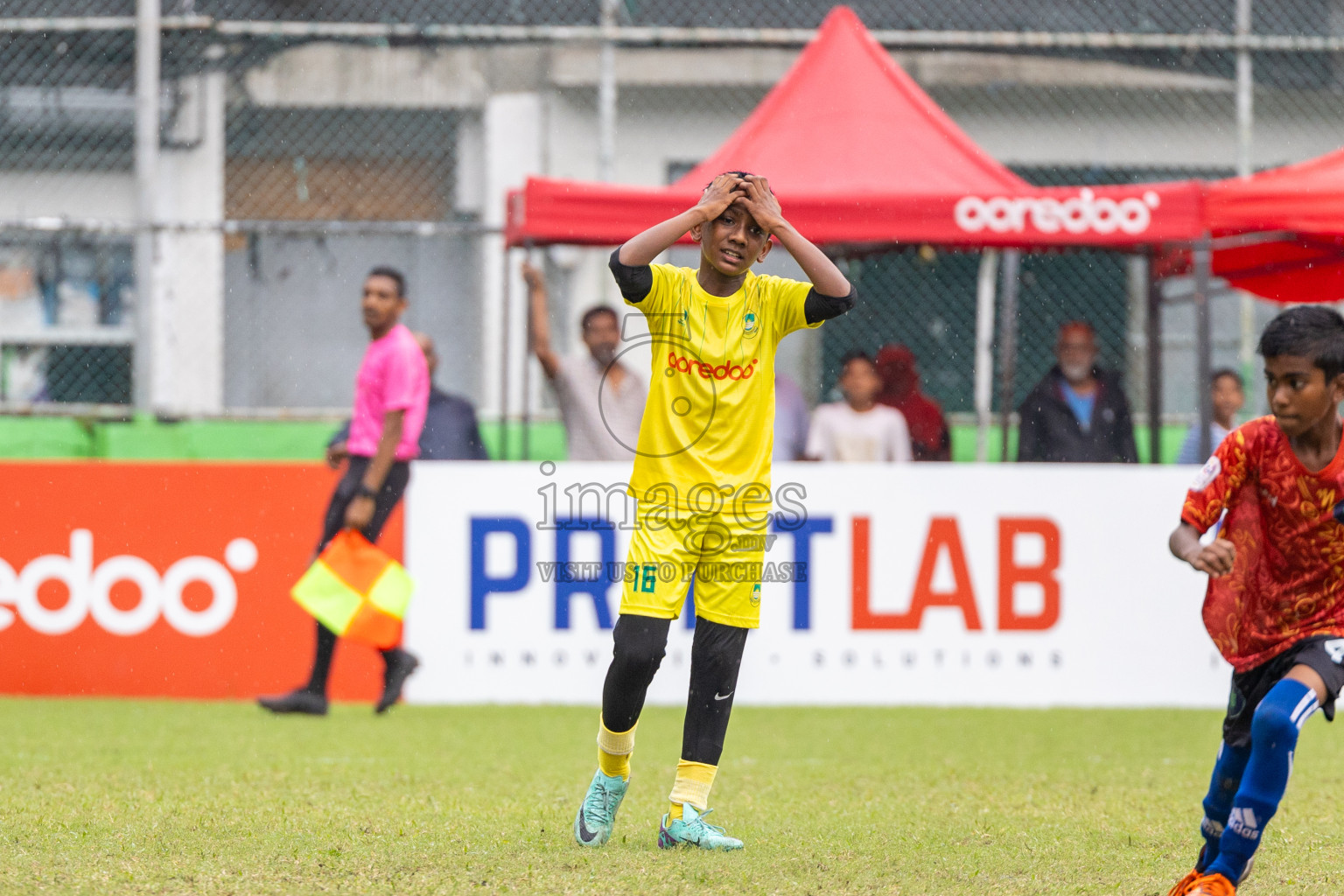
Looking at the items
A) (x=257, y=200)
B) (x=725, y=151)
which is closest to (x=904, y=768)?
(x=725, y=151)

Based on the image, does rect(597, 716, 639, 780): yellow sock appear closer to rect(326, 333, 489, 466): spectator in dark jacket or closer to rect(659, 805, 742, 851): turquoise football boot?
rect(659, 805, 742, 851): turquoise football boot

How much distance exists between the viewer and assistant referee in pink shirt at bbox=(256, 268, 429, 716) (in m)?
7.67

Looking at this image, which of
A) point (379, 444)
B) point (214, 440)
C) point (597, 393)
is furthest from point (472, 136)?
point (379, 444)

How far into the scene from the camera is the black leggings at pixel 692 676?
14.3 feet

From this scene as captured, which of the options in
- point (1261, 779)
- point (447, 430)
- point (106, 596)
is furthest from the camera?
point (447, 430)

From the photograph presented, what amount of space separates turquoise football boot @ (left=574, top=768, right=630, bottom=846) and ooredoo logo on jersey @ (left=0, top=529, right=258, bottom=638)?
4.17 m

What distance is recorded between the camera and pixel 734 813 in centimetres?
510

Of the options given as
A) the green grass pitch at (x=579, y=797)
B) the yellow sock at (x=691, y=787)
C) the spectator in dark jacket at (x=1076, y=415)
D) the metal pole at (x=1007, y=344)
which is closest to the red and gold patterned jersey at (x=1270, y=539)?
the green grass pitch at (x=579, y=797)

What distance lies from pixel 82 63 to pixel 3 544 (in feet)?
14.1

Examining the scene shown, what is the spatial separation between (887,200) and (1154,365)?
2.40 metres

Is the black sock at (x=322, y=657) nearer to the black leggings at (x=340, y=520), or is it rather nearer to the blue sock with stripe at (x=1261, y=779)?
the black leggings at (x=340, y=520)

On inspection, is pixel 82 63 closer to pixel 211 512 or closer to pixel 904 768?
pixel 211 512

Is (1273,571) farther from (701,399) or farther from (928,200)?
(928,200)

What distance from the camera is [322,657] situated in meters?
7.76
